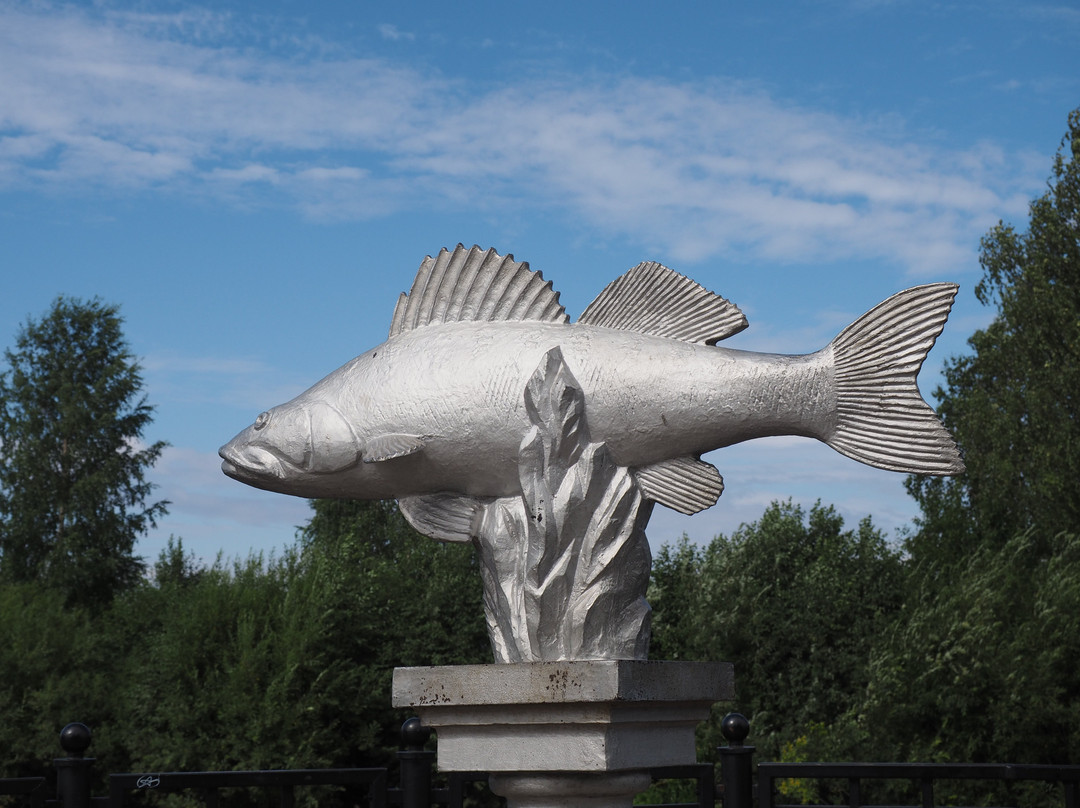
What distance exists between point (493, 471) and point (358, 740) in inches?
496

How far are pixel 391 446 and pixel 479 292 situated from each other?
0.65m

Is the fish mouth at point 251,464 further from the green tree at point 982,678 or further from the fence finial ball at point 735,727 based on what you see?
the green tree at point 982,678

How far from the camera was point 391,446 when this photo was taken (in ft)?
11.7

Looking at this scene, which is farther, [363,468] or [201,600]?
[201,600]

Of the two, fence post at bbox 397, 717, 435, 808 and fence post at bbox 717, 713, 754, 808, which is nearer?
fence post at bbox 717, 713, 754, 808

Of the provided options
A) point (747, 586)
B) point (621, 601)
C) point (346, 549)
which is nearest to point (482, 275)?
point (621, 601)

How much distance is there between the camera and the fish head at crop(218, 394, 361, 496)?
365 centimetres

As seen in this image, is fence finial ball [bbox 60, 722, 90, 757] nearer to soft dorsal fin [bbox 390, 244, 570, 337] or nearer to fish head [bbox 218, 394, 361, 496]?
fish head [bbox 218, 394, 361, 496]

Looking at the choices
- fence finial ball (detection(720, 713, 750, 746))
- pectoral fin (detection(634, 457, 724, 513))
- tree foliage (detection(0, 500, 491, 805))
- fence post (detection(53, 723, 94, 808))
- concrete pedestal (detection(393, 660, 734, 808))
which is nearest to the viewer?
concrete pedestal (detection(393, 660, 734, 808))

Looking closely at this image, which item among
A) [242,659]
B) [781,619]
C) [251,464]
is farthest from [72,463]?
[251,464]

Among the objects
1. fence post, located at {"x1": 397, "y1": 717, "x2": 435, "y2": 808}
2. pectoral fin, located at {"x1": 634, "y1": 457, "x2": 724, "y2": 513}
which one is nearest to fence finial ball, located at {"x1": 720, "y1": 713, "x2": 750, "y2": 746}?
fence post, located at {"x1": 397, "y1": 717, "x2": 435, "y2": 808}

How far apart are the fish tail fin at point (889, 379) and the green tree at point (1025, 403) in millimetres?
12099

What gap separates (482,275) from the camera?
3.84 metres

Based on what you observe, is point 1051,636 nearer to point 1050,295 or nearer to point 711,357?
point 1050,295
